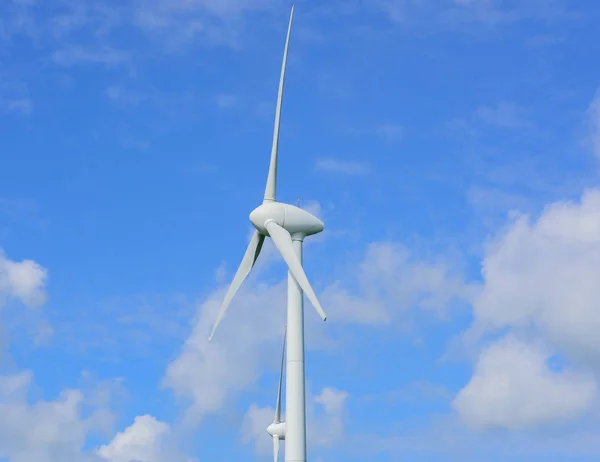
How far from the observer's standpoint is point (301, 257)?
5019cm

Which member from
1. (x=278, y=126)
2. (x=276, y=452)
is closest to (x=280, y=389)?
(x=276, y=452)

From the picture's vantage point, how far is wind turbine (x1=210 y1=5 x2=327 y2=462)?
46281 mm

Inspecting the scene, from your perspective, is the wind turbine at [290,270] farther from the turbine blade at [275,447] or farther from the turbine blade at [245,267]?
the turbine blade at [275,447]

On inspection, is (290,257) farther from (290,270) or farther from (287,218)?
(287,218)

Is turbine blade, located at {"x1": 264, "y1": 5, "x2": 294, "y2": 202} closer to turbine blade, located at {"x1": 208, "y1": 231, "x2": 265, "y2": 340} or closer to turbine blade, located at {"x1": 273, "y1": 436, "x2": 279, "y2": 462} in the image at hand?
turbine blade, located at {"x1": 208, "y1": 231, "x2": 265, "y2": 340}

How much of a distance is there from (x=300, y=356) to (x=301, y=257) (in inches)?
244

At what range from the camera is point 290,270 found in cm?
4806

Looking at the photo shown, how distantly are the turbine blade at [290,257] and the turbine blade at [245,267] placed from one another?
9.72 ft

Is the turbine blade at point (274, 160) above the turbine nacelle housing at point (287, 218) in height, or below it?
above

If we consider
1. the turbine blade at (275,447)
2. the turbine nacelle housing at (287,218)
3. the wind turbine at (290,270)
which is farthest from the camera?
the turbine blade at (275,447)

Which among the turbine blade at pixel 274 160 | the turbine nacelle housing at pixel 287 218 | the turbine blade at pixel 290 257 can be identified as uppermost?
the turbine blade at pixel 274 160

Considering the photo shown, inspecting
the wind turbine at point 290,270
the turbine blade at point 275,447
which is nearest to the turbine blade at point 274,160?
the wind turbine at point 290,270

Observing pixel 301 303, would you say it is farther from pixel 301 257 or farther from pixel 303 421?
pixel 303 421

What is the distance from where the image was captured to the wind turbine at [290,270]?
46281 millimetres
